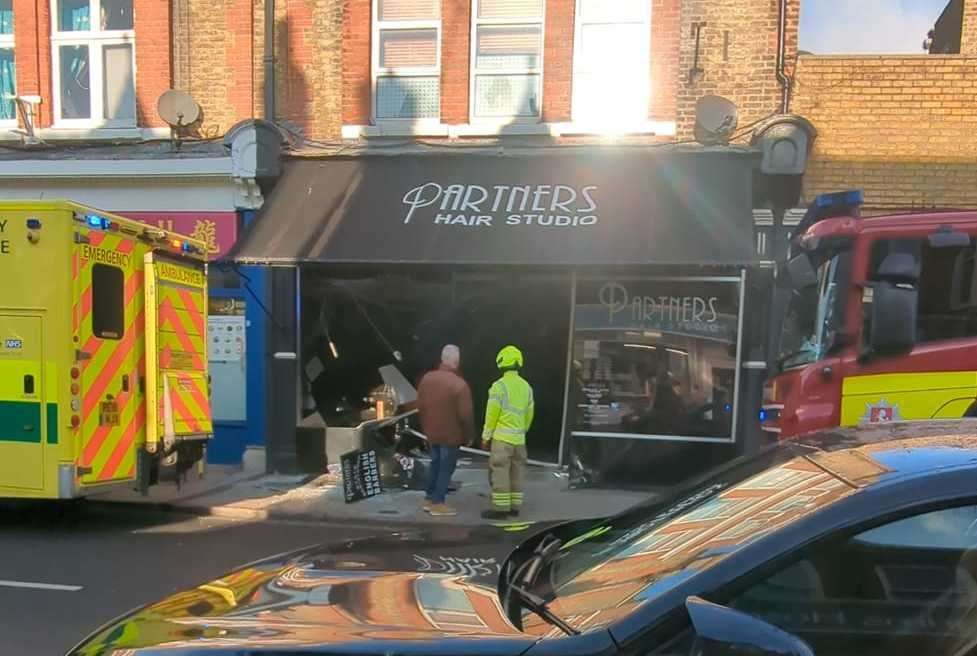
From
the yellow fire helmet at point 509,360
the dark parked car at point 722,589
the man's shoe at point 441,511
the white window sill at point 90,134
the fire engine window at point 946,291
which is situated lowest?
the man's shoe at point 441,511

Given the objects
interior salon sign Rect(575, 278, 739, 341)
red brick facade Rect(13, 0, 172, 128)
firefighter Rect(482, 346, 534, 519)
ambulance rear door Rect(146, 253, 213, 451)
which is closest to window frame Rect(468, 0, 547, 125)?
interior salon sign Rect(575, 278, 739, 341)

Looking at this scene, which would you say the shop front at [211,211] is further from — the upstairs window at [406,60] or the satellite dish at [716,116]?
the satellite dish at [716,116]

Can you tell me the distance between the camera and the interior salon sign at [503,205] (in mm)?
8820

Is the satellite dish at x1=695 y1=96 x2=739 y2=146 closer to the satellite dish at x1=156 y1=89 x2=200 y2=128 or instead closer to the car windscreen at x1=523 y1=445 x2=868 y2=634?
the satellite dish at x1=156 y1=89 x2=200 y2=128

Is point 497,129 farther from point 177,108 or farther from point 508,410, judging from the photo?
point 177,108

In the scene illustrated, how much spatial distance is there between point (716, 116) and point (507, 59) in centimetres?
280

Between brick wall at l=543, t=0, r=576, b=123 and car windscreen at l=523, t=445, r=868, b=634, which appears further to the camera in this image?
brick wall at l=543, t=0, r=576, b=123

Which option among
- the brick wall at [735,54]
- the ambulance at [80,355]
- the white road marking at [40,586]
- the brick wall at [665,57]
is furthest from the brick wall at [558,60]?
the white road marking at [40,586]

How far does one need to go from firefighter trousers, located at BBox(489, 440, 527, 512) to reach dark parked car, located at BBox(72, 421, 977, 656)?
16.9ft

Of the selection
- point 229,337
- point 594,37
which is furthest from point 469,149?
point 229,337

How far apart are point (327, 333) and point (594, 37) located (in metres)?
5.28

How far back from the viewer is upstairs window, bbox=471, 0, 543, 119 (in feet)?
31.8

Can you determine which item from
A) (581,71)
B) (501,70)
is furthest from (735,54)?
(501,70)

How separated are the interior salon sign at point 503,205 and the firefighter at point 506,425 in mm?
1967
